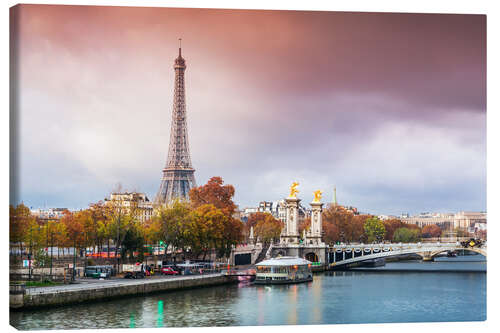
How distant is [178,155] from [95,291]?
30866mm

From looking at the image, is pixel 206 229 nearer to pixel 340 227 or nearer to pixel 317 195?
pixel 317 195

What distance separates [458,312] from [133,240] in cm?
1216

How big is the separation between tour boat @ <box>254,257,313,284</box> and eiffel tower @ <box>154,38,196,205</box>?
17971 mm

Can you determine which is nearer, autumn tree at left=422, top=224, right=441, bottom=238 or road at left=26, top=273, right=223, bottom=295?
road at left=26, top=273, right=223, bottom=295

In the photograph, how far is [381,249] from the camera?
36812 mm

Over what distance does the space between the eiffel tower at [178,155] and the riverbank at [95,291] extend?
22449 mm

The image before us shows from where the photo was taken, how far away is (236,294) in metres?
23.0

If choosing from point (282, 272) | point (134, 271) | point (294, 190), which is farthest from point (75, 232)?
point (294, 190)

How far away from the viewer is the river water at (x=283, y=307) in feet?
53.2

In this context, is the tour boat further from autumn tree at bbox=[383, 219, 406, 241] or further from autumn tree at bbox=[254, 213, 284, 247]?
autumn tree at bbox=[383, 219, 406, 241]

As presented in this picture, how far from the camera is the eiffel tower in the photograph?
4709 cm

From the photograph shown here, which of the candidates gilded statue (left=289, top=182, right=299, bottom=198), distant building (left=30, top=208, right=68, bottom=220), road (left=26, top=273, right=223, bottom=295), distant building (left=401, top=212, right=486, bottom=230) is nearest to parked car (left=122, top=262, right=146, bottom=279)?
road (left=26, top=273, right=223, bottom=295)
